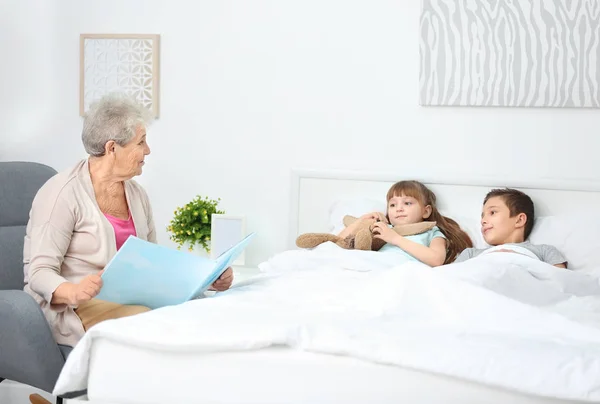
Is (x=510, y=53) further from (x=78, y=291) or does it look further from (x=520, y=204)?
(x=78, y=291)

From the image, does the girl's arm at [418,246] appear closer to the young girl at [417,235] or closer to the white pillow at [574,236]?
the young girl at [417,235]

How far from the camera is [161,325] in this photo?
1.79 m

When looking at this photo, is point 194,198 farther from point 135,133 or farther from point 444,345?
point 444,345

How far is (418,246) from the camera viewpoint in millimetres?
2809

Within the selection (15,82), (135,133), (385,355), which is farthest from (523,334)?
(15,82)

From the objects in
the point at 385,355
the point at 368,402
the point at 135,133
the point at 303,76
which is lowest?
the point at 368,402

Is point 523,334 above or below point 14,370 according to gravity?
above

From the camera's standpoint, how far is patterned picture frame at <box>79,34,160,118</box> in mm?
3488

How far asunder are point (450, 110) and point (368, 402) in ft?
5.90

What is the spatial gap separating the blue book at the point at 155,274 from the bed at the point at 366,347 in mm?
110

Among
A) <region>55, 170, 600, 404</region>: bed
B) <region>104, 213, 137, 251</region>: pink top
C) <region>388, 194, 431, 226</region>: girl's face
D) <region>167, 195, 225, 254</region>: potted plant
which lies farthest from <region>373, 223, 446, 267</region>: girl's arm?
<region>104, 213, 137, 251</region>: pink top

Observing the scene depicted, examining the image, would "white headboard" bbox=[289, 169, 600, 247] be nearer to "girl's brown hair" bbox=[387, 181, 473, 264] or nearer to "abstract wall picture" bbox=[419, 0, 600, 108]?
"girl's brown hair" bbox=[387, 181, 473, 264]

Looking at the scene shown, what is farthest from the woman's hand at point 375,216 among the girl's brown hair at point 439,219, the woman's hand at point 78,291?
the woman's hand at point 78,291

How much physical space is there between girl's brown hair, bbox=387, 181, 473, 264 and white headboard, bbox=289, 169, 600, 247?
8 centimetres
